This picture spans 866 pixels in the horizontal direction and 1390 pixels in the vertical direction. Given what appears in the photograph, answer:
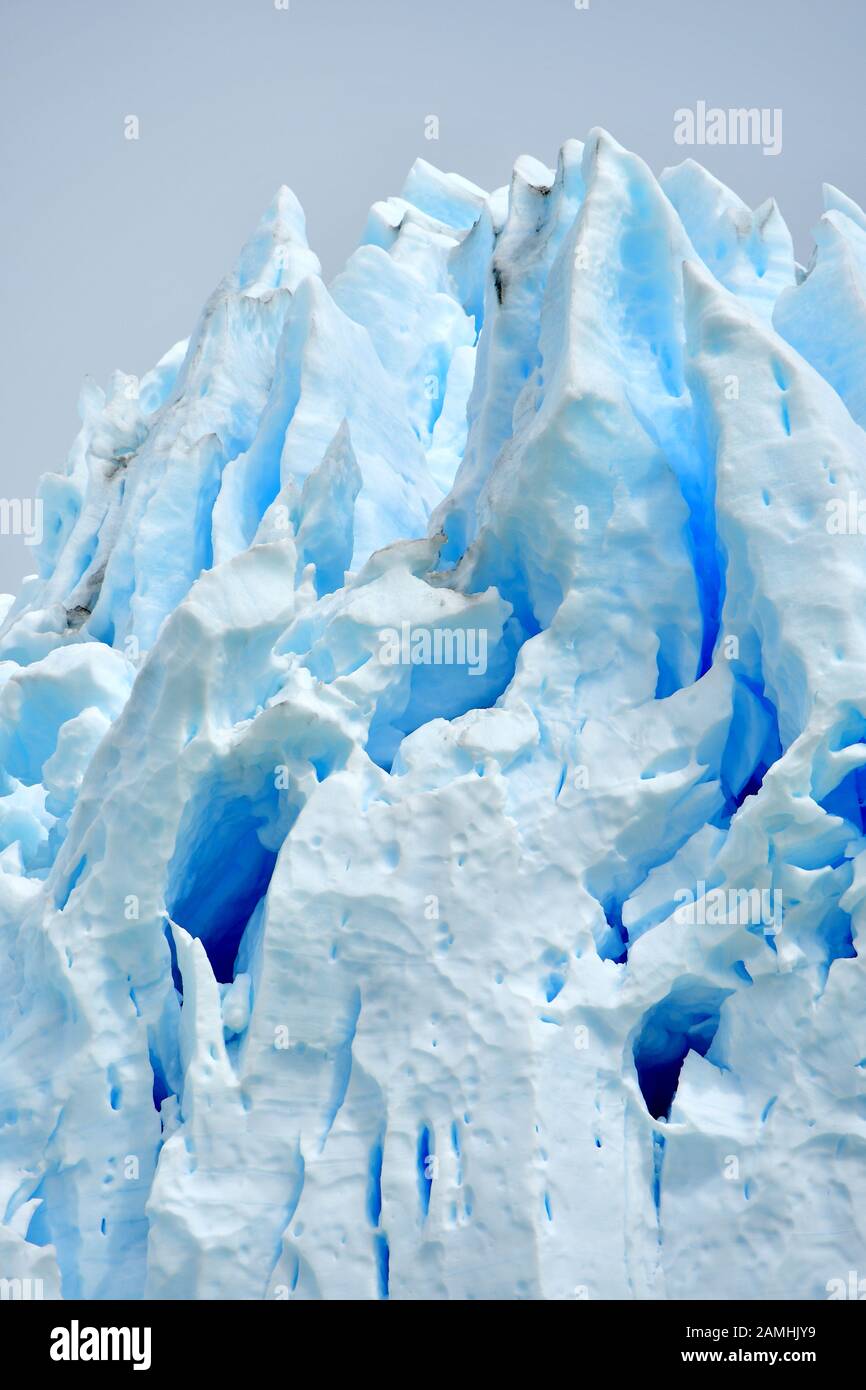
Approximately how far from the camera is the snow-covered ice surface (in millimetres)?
5547

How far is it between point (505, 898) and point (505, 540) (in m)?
2.11

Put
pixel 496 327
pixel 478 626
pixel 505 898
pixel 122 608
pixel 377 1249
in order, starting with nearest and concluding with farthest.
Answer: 1. pixel 377 1249
2. pixel 505 898
3. pixel 478 626
4. pixel 496 327
5. pixel 122 608

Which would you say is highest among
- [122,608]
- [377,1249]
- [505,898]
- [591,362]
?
[591,362]

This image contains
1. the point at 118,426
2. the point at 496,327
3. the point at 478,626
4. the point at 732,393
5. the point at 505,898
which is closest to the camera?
the point at 505,898

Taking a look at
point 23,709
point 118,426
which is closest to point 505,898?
point 23,709

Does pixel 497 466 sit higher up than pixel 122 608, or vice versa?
pixel 497 466

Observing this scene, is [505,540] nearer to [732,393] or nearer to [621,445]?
[621,445]

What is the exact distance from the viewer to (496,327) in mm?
8375

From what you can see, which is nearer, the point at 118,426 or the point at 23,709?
the point at 23,709

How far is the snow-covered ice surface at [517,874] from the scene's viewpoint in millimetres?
5547

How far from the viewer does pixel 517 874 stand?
6020 mm

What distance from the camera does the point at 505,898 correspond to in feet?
19.6

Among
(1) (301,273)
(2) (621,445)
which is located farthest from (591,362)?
(1) (301,273)

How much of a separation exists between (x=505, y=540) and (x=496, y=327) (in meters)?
1.91
